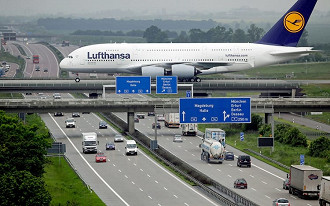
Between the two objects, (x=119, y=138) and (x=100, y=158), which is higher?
(x=119, y=138)

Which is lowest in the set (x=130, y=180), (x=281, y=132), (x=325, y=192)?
(x=130, y=180)

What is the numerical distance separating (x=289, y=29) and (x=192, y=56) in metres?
18.8

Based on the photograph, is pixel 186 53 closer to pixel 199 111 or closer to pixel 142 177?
→ pixel 199 111

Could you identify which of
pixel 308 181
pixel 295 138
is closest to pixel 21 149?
pixel 308 181

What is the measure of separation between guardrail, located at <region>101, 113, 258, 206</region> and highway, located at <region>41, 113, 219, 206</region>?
1.13 meters

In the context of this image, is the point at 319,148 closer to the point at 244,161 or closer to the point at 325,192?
the point at 244,161

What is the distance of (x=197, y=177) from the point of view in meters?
87.1

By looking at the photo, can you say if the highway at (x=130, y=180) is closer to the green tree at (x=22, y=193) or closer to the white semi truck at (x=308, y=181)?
the white semi truck at (x=308, y=181)

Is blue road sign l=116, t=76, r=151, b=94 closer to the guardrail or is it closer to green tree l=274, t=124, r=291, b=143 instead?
the guardrail

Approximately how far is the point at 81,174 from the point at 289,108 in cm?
4493

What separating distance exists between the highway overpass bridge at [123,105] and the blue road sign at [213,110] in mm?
19977

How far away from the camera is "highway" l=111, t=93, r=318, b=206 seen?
76.1 m

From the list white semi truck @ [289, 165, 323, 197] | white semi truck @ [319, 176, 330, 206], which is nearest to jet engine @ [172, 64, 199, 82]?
white semi truck @ [289, 165, 323, 197]

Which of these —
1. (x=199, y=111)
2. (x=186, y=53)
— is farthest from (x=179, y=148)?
(x=186, y=53)
